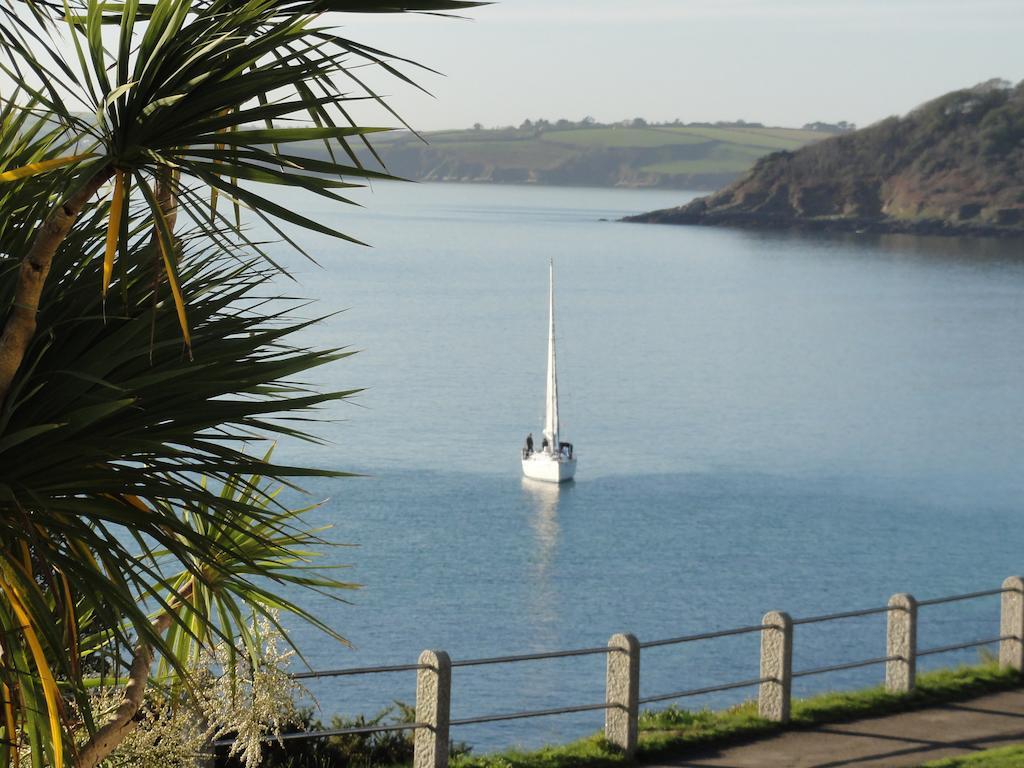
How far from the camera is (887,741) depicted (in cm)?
1184

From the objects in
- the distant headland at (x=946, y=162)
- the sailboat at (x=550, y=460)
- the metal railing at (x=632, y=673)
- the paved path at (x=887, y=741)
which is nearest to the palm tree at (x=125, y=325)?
the metal railing at (x=632, y=673)

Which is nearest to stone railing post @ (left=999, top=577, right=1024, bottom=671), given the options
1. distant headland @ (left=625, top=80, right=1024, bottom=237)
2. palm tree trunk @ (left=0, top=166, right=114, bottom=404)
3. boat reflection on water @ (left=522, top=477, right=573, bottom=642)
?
palm tree trunk @ (left=0, top=166, right=114, bottom=404)

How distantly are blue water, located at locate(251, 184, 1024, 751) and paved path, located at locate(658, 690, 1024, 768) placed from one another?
568 cm

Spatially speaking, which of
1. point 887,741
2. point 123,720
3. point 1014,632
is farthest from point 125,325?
point 1014,632

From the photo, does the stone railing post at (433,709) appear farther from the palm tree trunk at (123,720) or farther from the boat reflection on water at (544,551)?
the boat reflection on water at (544,551)

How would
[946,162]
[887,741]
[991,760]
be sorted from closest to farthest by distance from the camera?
[991,760] < [887,741] < [946,162]

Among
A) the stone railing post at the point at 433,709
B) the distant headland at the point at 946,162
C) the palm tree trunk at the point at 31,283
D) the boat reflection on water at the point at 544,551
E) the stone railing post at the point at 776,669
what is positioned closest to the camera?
the palm tree trunk at the point at 31,283

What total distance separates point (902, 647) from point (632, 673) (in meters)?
3.26

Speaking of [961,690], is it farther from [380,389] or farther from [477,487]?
[380,389]

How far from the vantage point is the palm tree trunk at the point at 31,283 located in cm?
361

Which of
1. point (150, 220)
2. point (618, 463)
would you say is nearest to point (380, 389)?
point (618, 463)

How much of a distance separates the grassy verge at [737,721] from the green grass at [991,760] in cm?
6

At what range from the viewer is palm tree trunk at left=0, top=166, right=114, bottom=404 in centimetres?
361

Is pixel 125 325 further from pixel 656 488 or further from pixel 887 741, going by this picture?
pixel 656 488
